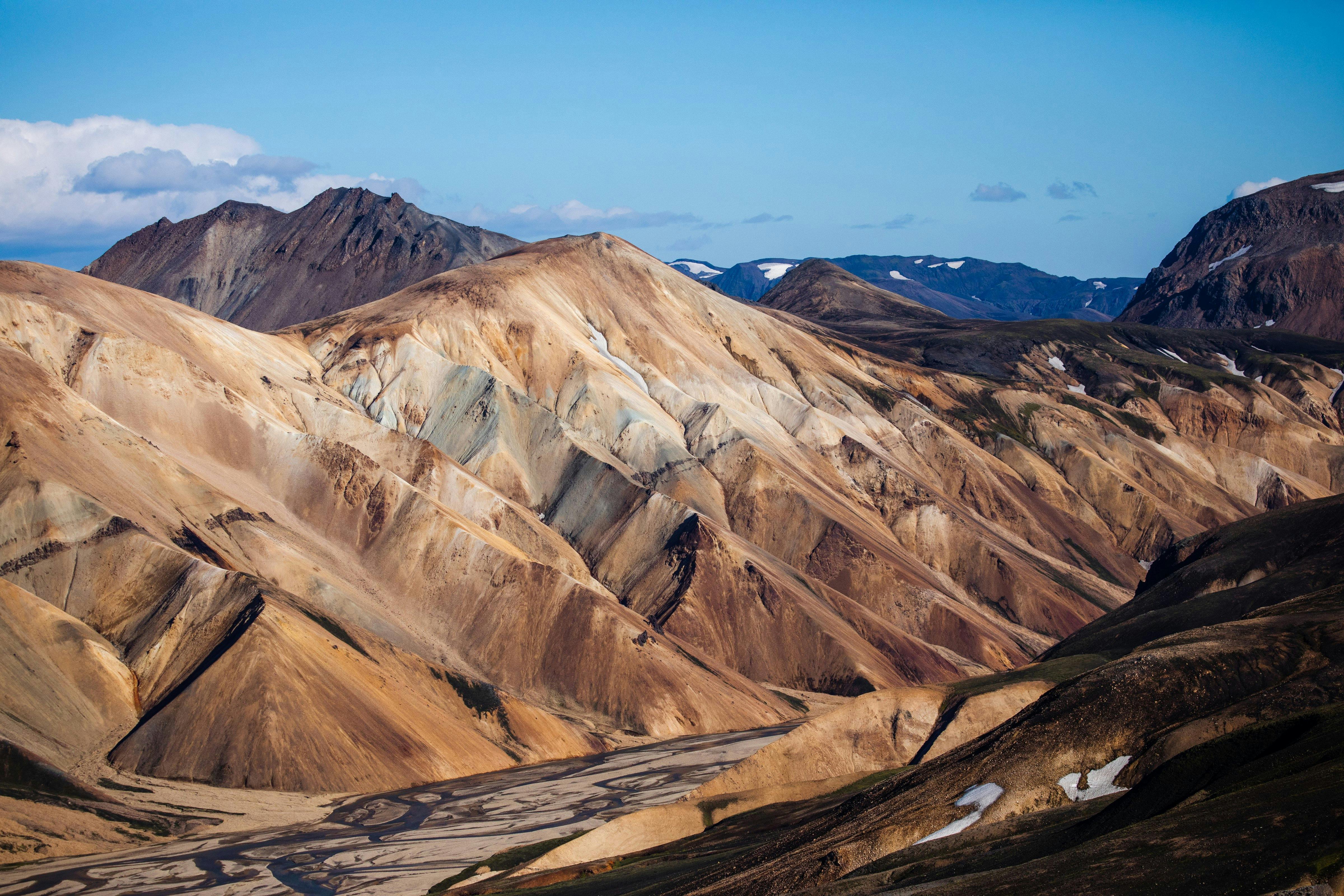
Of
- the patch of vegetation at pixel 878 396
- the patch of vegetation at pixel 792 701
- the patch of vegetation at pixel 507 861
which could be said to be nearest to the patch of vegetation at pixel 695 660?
the patch of vegetation at pixel 792 701

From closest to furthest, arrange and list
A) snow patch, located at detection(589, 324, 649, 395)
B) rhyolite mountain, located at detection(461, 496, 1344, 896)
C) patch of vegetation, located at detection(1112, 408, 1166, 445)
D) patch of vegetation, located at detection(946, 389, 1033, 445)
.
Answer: rhyolite mountain, located at detection(461, 496, 1344, 896)
snow patch, located at detection(589, 324, 649, 395)
patch of vegetation, located at detection(946, 389, 1033, 445)
patch of vegetation, located at detection(1112, 408, 1166, 445)

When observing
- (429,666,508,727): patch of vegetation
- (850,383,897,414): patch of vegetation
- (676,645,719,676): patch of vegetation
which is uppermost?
(850,383,897,414): patch of vegetation

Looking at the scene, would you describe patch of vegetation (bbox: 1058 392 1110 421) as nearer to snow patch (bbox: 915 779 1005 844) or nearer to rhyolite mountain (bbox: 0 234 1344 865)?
rhyolite mountain (bbox: 0 234 1344 865)

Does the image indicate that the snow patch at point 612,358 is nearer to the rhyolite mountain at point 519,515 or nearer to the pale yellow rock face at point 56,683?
the rhyolite mountain at point 519,515

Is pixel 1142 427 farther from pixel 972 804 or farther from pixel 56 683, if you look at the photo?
pixel 972 804

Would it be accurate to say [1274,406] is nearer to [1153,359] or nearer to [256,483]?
[1153,359]

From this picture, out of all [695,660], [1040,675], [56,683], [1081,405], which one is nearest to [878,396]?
[1081,405]

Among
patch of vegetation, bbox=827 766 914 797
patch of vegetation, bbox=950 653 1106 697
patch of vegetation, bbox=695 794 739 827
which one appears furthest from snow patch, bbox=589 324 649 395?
patch of vegetation, bbox=827 766 914 797

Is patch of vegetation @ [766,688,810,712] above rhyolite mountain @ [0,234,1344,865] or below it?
below
